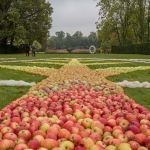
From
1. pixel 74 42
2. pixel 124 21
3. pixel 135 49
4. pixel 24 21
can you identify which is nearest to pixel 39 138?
pixel 135 49

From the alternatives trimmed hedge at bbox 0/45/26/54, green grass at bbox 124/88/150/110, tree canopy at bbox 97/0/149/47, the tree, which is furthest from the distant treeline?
green grass at bbox 124/88/150/110

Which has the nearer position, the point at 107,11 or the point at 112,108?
the point at 112,108

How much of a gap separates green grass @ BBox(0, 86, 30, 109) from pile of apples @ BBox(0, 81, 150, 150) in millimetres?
1271

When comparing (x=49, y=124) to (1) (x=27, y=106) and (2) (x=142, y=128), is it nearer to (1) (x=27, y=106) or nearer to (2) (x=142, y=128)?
(2) (x=142, y=128)

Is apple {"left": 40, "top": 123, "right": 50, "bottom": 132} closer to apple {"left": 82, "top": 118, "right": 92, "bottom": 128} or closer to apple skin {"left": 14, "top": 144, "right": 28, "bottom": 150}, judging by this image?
apple {"left": 82, "top": 118, "right": 92, "bottom": 128}

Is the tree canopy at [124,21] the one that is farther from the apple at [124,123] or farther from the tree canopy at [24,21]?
the apple at [124,123]

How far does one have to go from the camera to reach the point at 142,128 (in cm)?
416

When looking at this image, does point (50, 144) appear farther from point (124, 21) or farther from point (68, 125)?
point (124, 21)

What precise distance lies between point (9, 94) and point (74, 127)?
422 cm

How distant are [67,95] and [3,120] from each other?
2257mm

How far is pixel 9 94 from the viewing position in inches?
318

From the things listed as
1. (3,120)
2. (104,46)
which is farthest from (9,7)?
(3,120)

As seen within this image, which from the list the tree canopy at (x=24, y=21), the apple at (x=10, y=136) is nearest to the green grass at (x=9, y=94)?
the apple at (x=10, y=136)

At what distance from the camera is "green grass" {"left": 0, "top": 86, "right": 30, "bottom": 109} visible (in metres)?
7.11
